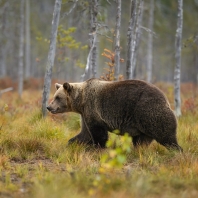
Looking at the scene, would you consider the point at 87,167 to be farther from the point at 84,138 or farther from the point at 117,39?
the point at 117,39

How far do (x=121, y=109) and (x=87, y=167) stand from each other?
162 centimetres

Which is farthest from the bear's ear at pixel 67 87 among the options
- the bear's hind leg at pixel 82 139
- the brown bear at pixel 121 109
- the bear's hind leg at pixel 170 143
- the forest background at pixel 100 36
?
the forest background at pixel 100 36

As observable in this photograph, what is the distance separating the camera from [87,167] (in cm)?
519

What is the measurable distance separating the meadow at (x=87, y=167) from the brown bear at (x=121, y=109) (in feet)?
1.02

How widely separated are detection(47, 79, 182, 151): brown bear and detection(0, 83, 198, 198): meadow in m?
0.31

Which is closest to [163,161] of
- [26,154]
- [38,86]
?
[26,154]

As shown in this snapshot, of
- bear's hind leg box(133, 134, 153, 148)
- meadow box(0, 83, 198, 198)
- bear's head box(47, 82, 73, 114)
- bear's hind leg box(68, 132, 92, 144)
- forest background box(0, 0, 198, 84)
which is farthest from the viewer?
forest background box(0, 0, 198, 84)

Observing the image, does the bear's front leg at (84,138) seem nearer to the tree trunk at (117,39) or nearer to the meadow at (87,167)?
the meadow at (87,167)

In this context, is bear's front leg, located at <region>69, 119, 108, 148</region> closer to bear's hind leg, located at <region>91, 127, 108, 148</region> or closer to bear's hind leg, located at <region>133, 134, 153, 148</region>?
bear's hind leg, located at <region>91, 127, 108, 148</region>

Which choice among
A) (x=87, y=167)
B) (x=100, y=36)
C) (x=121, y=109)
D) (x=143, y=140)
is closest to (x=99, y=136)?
(x=121, y=109)

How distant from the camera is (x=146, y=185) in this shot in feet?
12.6

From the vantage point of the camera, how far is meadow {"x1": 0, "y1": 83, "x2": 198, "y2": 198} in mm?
3799

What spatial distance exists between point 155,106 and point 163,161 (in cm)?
97

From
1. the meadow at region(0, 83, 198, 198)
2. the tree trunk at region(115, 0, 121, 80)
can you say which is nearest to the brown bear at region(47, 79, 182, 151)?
the meadow at region(0, 83, 198, 198)
